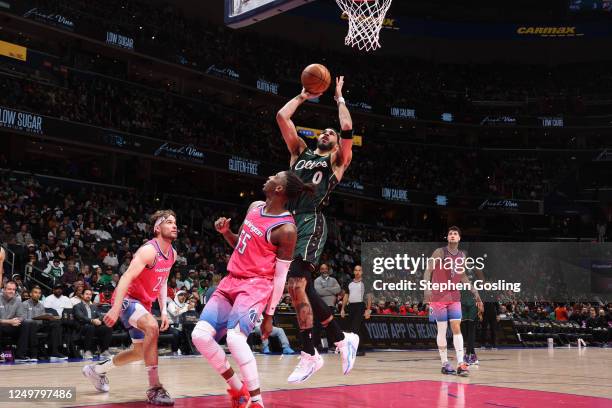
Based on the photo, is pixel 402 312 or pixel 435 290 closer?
A: pixel 435 290

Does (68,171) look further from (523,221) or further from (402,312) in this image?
(523,221)

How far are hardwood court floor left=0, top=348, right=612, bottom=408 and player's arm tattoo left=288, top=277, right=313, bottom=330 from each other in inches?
28.8

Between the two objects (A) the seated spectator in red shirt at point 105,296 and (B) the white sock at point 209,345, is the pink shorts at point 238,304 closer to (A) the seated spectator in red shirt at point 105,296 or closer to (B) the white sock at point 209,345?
(B) the white sock at point 209,345

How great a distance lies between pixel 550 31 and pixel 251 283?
41917 millimetres

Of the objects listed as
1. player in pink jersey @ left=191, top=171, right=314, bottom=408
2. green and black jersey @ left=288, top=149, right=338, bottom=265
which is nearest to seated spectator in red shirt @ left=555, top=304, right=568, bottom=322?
green and black jersey @ left=288, top=149, right=338, bottom=265

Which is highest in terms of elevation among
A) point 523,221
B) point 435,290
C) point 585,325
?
point 523,221

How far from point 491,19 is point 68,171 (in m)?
28.7

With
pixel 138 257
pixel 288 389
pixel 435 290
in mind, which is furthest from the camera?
pixel 435 290

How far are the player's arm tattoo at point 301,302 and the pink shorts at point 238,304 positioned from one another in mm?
1082

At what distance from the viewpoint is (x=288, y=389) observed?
7426 millimetres

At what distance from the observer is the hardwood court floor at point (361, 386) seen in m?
6.49

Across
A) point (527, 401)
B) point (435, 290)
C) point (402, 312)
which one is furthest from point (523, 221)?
point (527, 401)

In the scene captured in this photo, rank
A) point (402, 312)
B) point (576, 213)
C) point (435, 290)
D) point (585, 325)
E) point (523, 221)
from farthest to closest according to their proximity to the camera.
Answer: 1. point (523, 221)
2. point (576, 213)
3. point (585, 325)
4. point (402, 312)
5. point (435, 290)

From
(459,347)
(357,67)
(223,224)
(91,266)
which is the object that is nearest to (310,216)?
(223,224)
